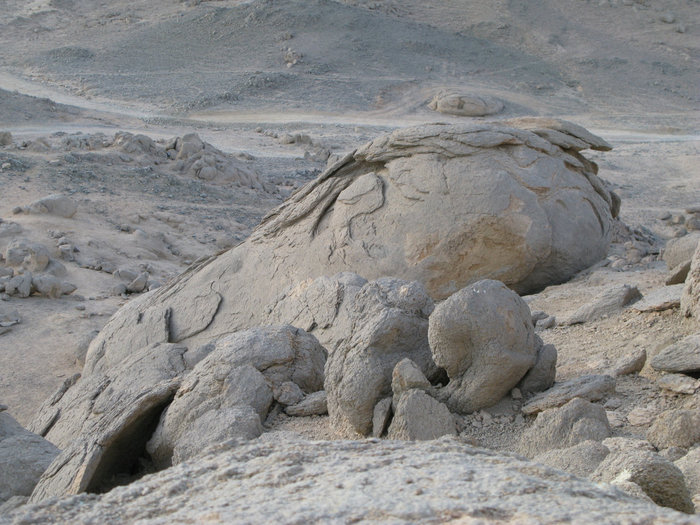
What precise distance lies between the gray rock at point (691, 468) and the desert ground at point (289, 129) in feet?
0.04

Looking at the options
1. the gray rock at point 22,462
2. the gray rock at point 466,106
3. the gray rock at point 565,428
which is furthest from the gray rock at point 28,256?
the gray rock at point 466,106

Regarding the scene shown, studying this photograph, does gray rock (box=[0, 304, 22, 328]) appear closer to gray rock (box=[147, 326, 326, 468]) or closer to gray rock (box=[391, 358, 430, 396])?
gray rock (box=[147, 326, 326, 468])

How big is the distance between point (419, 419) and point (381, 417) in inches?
7.5

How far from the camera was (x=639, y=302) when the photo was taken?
484 centimetres

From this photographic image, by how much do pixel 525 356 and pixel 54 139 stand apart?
12.7 m

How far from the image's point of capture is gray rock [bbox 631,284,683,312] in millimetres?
4574

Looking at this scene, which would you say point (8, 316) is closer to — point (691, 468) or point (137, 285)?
point (137, 285)

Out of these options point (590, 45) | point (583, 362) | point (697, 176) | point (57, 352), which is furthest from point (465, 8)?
point (583, 362)

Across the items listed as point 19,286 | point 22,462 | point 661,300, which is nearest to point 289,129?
point 19,286

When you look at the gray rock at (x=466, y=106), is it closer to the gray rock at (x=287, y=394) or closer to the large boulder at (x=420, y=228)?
the large boulder at (x=420, y=228)

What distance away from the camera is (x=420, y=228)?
597 cm

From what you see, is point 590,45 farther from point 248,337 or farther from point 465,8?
point 248,337

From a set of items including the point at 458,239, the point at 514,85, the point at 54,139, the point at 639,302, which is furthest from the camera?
the point at 514,85

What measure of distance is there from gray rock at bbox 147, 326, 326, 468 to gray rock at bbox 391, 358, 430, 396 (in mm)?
636
